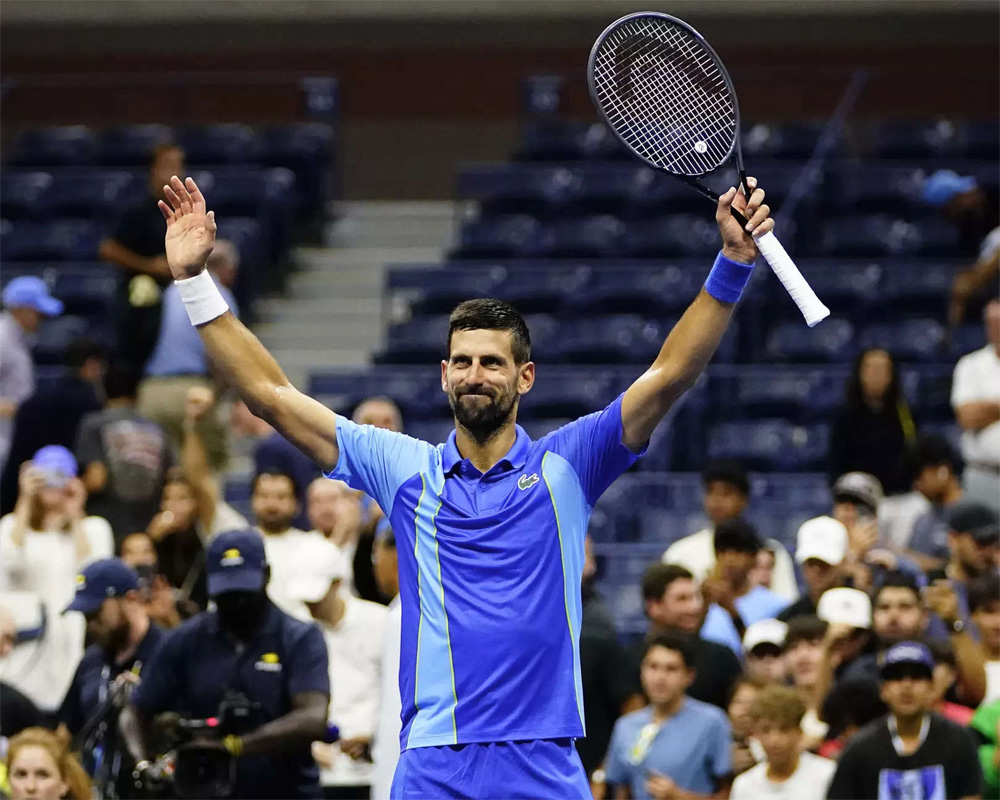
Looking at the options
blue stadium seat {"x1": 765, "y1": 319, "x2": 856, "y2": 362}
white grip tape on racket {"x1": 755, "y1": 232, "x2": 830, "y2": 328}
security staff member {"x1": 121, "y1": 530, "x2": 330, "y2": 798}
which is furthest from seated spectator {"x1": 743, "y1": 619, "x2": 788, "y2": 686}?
blue stadium seat {"x1": 765, "y1": 319, "x2": 856, "y2": 362}

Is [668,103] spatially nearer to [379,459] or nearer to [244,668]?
[379,459]

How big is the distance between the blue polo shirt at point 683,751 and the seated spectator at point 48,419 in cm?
456

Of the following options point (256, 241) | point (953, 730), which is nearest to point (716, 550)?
point (953, 730)

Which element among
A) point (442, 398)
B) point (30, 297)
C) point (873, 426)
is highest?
point (30, 297)

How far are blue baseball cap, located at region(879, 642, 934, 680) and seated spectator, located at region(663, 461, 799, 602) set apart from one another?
1.87 metres

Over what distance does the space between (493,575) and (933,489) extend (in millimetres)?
5358

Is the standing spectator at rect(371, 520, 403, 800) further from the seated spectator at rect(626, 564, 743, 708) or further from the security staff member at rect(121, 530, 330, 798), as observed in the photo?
the seated spectator at rect(626, 564, 743, 708)

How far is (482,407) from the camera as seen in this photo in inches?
171

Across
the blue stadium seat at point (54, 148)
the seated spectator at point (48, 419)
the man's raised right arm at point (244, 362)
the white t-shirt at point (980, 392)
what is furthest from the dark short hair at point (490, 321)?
the blue stadium seat at point (54, 148)

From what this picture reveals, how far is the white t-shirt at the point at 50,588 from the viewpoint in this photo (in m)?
8.24

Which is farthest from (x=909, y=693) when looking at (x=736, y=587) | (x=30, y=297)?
(x=30, y=297)

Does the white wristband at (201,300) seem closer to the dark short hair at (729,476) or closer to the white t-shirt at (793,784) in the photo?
the white t-shirt at (793,784)

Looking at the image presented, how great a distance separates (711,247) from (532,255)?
4.01 feet

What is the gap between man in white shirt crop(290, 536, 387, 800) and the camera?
729 cm
